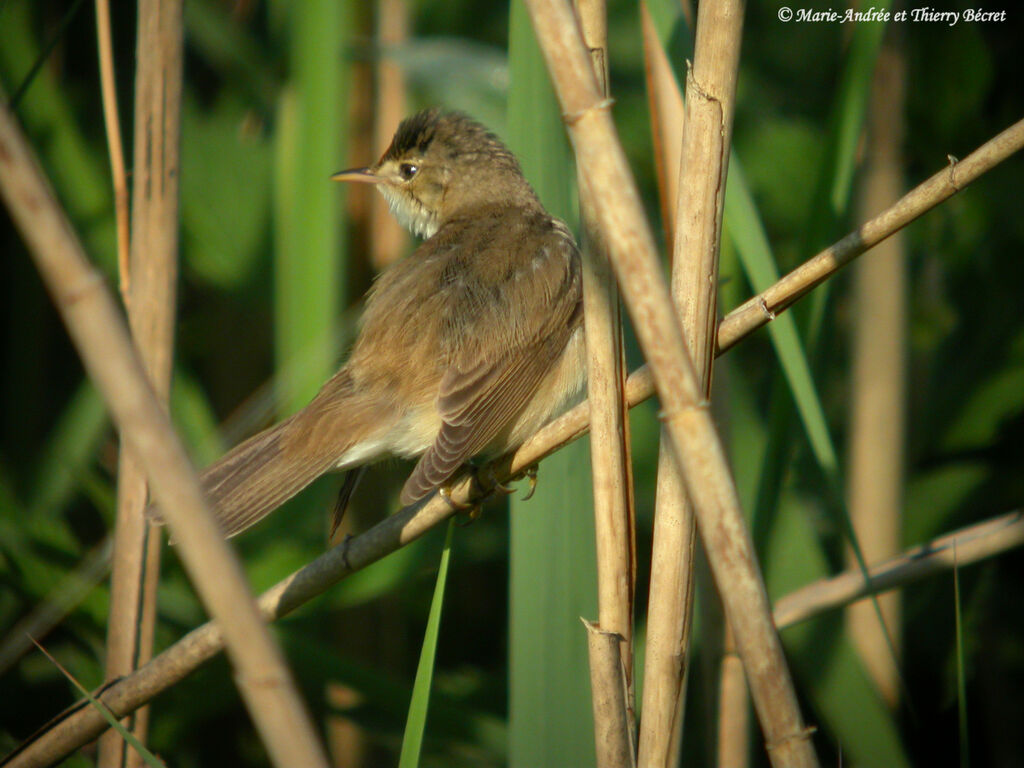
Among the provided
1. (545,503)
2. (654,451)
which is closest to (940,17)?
(654,451)

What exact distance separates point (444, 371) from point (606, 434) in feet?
2.73

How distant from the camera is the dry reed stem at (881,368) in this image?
105 inches

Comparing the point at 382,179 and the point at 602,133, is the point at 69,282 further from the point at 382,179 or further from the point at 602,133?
the point at 382,179

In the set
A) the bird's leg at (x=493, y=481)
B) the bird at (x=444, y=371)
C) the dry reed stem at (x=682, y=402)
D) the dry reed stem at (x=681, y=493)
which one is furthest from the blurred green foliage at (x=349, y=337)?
the dry reed stem at (x=682, y=402)

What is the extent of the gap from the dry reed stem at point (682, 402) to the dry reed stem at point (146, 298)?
1.06 metres

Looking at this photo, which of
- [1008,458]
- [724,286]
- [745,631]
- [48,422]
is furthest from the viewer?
[48,422]

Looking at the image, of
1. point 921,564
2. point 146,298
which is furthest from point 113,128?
point 921,564

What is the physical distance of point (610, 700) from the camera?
4.42 ft

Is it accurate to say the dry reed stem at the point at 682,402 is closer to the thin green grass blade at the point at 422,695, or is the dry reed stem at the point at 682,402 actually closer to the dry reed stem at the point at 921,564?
the thin green grass blade at the point at 422,695

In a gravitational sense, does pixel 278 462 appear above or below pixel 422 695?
above

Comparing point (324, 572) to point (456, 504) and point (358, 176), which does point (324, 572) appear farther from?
point (358, 176)

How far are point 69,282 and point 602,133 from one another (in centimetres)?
62

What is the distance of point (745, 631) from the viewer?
1.10m

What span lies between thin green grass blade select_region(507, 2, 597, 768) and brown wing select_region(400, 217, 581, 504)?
389 millimetres
